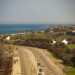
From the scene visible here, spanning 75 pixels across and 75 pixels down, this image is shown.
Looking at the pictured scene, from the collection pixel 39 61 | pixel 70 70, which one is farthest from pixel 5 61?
pixel 70 70

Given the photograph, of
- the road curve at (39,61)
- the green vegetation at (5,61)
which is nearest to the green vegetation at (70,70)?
the road curve at (39,61)

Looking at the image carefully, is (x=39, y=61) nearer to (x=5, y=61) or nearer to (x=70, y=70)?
(x=5, y=61)

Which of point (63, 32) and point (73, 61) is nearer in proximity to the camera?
point (73, 61)

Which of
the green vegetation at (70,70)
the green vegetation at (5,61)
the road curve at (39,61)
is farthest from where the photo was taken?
the green vegetation at (70,70)

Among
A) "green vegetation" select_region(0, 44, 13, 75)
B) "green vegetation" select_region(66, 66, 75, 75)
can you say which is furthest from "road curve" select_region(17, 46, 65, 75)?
"green vegetation" select_region(0, 44, 13, 75)

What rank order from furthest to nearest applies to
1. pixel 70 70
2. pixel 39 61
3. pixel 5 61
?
pixel 39 61 < pixel 5 61 < pixel 70 70

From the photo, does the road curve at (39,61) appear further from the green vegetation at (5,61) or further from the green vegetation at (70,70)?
the green vegetation at (5,61)

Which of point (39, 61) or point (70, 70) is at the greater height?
point (39, 61)

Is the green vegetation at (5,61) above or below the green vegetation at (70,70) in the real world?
above


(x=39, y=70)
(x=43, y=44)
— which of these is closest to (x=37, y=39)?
(x=43, y=44)

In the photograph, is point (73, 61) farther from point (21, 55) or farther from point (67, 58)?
point (21, 55)

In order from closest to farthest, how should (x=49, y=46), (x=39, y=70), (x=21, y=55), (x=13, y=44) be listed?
1. (x=39, y=70)
2. (x=21, y=55)
3. (x=49, y=46)
4. (x=13, y=44)
